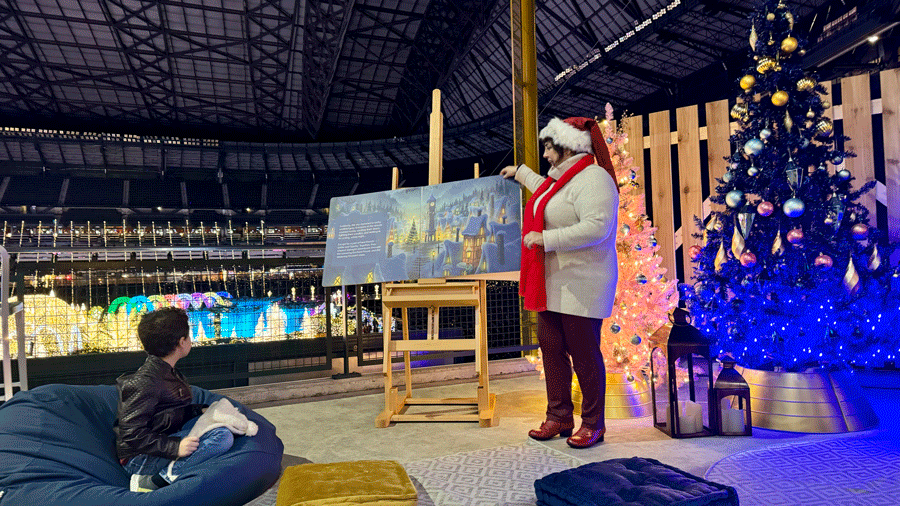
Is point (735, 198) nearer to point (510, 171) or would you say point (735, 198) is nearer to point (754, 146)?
point (754, 146)

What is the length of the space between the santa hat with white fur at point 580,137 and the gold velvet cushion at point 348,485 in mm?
1738

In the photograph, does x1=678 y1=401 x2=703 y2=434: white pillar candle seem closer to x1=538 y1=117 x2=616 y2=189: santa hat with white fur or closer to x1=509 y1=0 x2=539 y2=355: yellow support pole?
x1=538 y1=117 x2=616 y2=189: santa hat with white fur

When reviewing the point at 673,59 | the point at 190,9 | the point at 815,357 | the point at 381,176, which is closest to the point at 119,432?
the point at 815,357

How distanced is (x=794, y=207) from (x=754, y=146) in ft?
1.39

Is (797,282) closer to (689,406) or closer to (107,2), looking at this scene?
(689,406)

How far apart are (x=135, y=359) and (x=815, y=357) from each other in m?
5.40

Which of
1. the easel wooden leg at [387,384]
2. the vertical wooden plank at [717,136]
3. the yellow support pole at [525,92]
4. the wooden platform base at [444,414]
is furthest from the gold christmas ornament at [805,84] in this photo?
the easel wooden leg at [387,384]

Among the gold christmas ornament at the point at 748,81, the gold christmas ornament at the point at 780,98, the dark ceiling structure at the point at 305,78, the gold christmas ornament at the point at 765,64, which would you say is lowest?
the gold christmas ornament at the point at 780,98

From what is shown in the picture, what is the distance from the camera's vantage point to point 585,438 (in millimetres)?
2803

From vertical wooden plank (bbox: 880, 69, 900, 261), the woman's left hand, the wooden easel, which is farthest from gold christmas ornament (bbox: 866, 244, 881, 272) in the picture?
the wooden easel

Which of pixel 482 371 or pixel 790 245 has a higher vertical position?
pixel 790 245

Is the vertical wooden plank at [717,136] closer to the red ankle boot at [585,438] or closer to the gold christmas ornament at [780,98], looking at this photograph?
the gold christmas ornament at [780,98]

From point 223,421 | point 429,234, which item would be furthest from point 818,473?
point 223,421

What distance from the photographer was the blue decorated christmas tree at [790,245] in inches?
122
